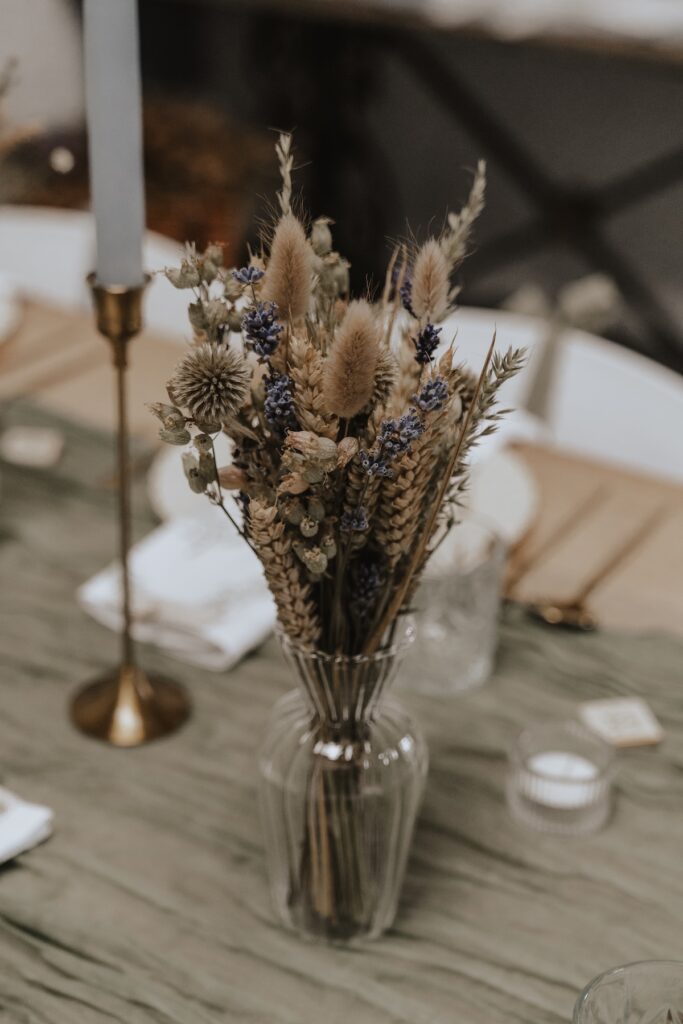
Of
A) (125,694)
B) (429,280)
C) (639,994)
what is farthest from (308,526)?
(125,694)

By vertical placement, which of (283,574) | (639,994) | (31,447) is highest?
(283,574)

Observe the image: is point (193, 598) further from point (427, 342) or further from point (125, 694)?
point (427, 342)

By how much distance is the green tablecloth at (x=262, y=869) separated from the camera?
788 millimetres

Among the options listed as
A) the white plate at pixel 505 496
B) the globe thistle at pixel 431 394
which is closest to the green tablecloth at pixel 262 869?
the white plate at pixel 505 496

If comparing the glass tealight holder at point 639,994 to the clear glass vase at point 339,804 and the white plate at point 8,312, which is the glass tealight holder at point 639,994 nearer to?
the clear glass vase at point 339,804

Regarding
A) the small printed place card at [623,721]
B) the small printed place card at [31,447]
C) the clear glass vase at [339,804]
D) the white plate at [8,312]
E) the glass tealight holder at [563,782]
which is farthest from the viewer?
the white plate at [8,312]

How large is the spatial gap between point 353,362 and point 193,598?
23.0 inches

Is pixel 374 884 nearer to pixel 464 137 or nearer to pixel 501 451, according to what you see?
pixel 501 451

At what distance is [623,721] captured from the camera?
41.3 inches

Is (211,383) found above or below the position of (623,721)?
above

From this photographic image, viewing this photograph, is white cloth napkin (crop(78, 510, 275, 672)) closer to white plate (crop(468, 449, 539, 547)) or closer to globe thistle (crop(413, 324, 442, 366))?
white plate (crop(468, 449, 539, 547))

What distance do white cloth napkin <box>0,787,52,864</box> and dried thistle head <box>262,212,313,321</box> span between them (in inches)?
18.2

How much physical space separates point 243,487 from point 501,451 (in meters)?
0.81

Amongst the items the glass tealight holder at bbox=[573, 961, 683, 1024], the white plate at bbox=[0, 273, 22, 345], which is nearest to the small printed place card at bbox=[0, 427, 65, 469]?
the white plate at bbox=[0, 273, 22, 345]
